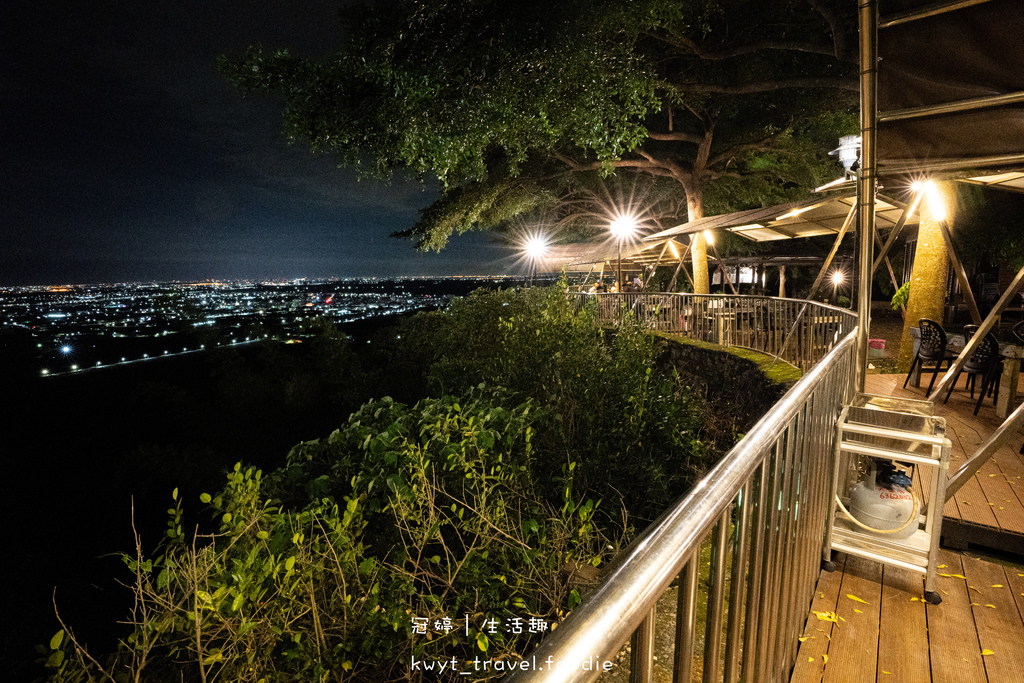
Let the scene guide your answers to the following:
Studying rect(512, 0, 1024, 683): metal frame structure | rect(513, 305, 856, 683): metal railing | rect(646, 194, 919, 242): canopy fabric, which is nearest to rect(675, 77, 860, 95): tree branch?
rect(646, 194, 919, 242): canopy fabric

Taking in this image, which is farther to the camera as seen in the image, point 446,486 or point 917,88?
point 446,486

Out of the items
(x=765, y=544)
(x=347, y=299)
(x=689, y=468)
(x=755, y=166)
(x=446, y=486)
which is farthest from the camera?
(x=347, y=299)

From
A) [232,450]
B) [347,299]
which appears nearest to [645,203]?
[232,450]

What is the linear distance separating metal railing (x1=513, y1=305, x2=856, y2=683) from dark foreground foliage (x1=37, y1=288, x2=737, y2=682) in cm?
111

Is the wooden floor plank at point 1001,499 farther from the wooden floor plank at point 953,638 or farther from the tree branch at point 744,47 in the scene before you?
the tree branch at point 744,47

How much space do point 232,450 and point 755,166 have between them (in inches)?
933

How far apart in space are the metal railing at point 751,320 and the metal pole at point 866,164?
4.35 feet

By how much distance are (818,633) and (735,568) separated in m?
1.75

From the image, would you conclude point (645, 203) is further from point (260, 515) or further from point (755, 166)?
point (260, 515)

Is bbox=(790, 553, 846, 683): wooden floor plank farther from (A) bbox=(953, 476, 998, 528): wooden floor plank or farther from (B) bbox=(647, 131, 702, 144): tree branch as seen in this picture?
(B) bbox=(647, 131, 702, 144): tree branch

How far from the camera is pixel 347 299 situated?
140375 millimetres

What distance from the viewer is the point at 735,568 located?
130cm

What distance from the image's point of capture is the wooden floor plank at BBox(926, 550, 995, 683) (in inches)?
87.7

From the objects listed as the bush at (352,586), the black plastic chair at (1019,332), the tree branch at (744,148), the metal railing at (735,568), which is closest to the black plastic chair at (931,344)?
the black plastic chair at (1019,332)
